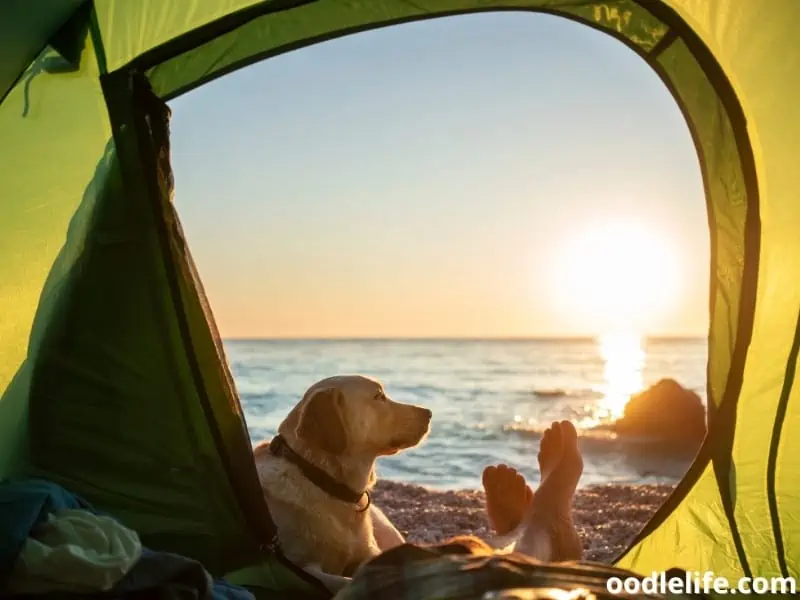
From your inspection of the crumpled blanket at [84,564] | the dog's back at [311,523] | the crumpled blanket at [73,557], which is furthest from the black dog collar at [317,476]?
the crumpled blanket at [73,557]

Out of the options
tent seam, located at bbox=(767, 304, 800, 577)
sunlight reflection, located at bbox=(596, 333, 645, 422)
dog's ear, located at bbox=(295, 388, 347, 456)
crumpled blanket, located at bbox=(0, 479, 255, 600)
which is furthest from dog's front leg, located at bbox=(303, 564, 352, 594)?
sunlight reflection, located at bbox=(596, 333, 645, 422)

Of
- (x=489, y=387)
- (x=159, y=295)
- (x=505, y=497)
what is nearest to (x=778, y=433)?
(x=505, y=497)

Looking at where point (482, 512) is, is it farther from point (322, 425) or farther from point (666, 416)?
point (666, 416)

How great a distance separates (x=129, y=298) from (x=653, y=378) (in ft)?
33.2

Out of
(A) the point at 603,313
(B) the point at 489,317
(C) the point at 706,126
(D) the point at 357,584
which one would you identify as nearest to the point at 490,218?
(B) the point at 489,317

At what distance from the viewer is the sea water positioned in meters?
5.31

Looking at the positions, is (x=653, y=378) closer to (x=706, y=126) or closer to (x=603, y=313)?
(x=603, y=313)

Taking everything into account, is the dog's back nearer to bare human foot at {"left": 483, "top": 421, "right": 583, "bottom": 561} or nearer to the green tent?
the green tent

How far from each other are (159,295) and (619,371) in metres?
11.4

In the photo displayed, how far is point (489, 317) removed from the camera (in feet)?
53.0

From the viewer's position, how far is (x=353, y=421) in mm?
2428

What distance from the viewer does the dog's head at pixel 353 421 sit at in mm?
2336

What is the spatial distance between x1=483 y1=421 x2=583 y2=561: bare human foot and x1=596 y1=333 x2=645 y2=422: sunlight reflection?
15.9 feet

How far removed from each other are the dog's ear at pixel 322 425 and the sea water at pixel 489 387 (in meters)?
2.28
